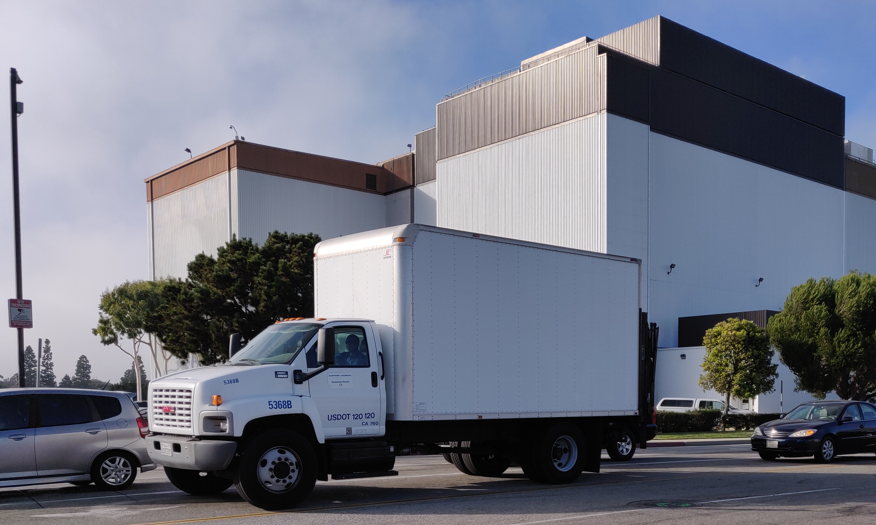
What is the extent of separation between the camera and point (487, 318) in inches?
513

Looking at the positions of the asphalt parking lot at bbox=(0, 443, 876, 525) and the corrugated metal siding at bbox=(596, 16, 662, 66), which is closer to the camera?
the asphalt parking lot at bbox=(0, 443, 876, 525)

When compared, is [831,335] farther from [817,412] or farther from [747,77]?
[747,77]

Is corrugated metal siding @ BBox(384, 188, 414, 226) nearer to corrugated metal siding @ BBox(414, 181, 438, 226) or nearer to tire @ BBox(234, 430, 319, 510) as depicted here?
corrugated metal siding @ BBox(414, 181, 438, 226)

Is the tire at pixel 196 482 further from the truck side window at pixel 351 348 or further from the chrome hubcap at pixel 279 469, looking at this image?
the truck side window at pixel 351 348

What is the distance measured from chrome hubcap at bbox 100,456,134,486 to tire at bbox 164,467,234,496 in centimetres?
142

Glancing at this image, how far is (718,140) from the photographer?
55.2 m

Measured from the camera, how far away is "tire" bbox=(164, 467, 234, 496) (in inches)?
474

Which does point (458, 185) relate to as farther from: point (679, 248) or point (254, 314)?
point (254, 314)

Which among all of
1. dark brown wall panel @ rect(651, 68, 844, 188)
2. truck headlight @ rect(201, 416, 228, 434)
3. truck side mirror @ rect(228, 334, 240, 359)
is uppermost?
dark brown wall panel @ rect(651, 68, 844, 188)

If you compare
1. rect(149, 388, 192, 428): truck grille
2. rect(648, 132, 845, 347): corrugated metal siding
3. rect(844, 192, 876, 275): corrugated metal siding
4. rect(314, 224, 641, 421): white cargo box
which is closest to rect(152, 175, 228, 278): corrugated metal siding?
rect(648, 132, 845, 347): corrugated metal siding

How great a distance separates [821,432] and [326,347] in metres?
12.5

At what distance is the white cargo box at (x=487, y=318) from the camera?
39.5 feet

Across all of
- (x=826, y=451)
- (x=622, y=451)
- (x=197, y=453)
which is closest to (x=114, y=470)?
(x=197, y=453)

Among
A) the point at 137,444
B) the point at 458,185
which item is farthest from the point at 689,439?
the point at 458,185
